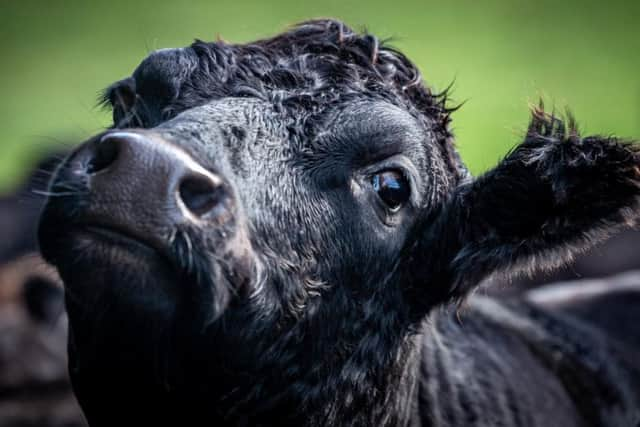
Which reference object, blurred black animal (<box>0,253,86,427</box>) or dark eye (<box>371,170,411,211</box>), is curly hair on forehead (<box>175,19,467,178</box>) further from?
blurred black animal (<box>0,253,86,427</box>)

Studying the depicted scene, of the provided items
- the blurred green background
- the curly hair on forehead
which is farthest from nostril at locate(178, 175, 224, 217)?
the blurred green background

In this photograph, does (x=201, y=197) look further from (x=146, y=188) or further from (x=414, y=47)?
(x=414, y=47)

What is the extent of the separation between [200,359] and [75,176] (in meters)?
0.80

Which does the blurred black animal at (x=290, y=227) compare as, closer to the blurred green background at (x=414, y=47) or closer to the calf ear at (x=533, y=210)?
the calf ear at (x=533, y=210)

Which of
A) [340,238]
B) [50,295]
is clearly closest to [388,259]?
[340,238]

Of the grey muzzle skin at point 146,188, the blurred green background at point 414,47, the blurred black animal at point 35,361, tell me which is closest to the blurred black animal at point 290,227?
the grey muzzle skin at point 146,188

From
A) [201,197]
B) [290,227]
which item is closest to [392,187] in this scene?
[290,227]

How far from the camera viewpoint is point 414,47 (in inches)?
840

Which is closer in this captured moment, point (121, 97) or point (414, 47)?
point (121, 97)

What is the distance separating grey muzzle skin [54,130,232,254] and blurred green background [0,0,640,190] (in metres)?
13.5

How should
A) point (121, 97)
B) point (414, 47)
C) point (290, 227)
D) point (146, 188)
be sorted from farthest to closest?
point (414, 47) < point (121, 97) < point (290, 227) < point (146, 188)

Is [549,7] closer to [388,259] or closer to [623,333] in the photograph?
[623,333]

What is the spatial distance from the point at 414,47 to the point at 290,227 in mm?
19200

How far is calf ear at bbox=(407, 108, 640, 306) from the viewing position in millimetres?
3055
